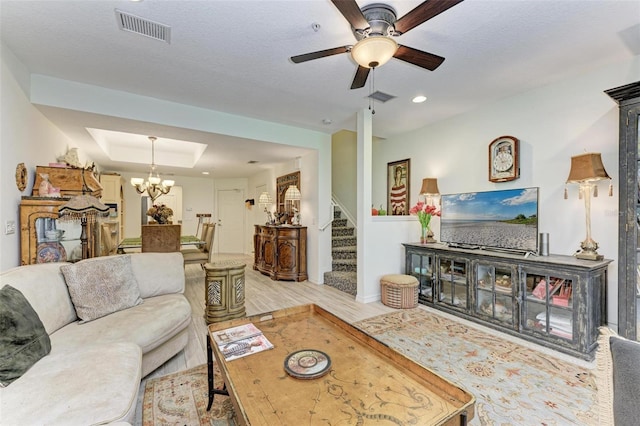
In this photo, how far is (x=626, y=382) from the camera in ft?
2.73

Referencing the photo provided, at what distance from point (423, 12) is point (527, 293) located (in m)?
2.73

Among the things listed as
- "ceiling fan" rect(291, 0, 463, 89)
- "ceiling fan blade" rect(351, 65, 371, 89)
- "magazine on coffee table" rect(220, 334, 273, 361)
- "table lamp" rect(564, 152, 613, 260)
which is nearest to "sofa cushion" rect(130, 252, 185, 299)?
"magazine on coffee table" rect(220, 334, 273, 361)

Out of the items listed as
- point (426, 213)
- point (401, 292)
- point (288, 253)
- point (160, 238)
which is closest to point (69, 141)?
point (160, 238)

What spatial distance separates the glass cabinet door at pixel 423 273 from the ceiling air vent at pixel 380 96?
2.13 meters

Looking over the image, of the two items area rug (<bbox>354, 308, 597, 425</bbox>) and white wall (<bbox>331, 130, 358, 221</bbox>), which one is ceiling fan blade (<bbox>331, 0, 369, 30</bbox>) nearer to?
area rug (<bbox>354, 308, 597, 425</bbox>)

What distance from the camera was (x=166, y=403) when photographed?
1781 millimetres

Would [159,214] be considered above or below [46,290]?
above

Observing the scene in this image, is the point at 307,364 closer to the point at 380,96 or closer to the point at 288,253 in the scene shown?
the point at 380,96

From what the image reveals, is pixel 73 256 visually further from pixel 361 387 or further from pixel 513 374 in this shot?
pixel 513 374

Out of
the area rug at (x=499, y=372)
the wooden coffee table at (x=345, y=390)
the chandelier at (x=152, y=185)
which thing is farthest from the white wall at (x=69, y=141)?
the wooden coffee table at (x=345, y=390)

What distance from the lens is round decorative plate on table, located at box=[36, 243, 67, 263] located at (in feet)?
8.53

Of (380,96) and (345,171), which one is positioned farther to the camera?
(345,171)

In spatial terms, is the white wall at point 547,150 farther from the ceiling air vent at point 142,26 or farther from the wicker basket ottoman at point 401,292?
the ceiling air vent at point 142,26

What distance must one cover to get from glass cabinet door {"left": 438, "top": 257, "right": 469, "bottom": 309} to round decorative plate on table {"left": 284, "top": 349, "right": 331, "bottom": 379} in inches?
96.4
